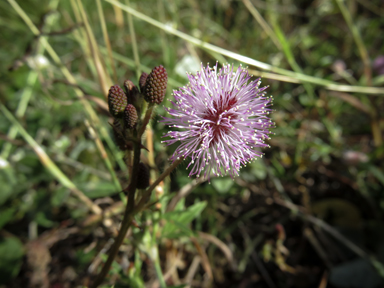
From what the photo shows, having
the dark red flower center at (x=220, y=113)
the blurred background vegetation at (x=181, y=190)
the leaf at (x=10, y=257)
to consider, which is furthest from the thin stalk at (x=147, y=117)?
the leaf at (x=10, y=257)

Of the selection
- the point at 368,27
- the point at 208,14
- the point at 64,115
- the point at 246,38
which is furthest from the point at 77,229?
the point at 368,27

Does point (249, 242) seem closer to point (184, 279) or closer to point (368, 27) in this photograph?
point (184, 279)

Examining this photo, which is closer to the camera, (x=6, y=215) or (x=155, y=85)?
(x=155, y=85)

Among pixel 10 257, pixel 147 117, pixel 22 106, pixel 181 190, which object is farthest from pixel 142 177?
pixel 22 106

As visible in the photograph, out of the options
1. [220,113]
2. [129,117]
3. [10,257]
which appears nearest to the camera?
[129,117]

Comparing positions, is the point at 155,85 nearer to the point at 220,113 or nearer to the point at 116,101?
the point at 116,101

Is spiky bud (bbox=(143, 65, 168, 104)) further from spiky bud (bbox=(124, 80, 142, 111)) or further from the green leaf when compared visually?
the green leaf

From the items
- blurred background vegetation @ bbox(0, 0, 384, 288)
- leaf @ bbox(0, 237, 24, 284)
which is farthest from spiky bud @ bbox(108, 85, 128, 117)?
leaf @ bbox(0, 237, 24, 284)
